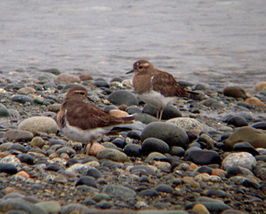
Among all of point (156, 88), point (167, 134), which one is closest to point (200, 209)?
point (167, 134)

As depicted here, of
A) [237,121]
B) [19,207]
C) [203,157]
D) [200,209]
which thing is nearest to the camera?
[19,207]

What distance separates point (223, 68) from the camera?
15352 mm

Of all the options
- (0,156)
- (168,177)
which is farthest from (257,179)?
(0,156)

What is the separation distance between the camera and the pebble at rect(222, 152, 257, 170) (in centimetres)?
616

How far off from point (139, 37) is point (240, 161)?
14.0 m

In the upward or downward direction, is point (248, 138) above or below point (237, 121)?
above

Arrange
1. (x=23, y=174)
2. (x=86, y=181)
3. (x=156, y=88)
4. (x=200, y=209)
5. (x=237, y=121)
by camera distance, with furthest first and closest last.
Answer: (x=237, y=121) → (x=156, y=88) → (x=23, y=174) → (x=86, y=181) → (x=200, y=209)

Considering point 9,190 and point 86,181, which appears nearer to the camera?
point 9,190

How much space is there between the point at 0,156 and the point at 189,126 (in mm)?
3804

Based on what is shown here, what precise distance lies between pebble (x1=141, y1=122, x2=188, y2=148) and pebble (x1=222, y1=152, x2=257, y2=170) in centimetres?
93

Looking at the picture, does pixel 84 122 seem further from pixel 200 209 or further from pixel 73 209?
pixel 200 209

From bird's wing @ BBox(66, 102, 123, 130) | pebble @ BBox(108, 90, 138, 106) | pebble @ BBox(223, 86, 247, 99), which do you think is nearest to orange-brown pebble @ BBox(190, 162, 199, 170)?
bird's wing @ BBox(66, 102, 123, 130)

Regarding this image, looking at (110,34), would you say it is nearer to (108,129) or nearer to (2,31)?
(2,31)

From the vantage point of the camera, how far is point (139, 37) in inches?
769
